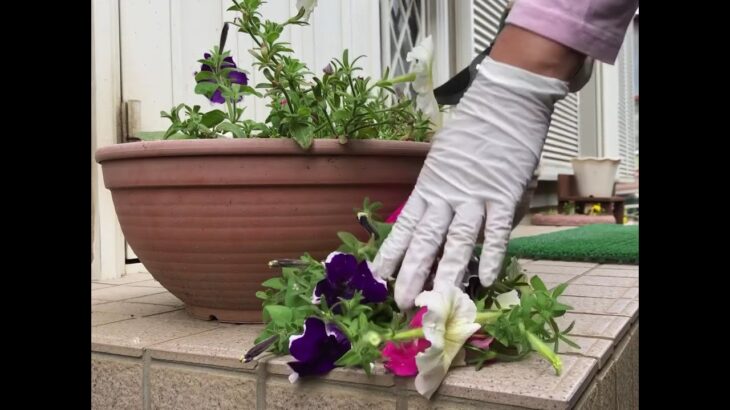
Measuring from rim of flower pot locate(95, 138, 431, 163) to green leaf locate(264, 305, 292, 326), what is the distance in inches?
9.1

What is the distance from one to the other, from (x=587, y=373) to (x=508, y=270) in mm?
183

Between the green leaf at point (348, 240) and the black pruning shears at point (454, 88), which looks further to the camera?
the black pruning shears at point (454, 88)

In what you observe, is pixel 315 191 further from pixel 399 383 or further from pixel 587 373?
pixel 587 373

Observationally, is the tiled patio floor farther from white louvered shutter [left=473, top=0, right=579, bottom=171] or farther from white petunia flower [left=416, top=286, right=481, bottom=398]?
white louvered shutter [left=473, top=0, right=579, bottom=171]

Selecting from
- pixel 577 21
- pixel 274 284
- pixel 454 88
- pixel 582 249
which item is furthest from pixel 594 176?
pixel 274 284

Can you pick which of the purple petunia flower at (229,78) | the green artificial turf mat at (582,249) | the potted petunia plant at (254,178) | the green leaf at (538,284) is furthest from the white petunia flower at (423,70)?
the green artificial turf mat at (582,249)

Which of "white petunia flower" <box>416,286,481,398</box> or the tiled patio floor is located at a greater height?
"white petunia flower" <box>416,286,481,398</box>

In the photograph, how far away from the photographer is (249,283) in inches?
36.7

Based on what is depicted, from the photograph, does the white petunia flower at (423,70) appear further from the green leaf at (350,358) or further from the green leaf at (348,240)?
the green leaf at (350,358)

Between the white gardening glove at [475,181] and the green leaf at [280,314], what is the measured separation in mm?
117

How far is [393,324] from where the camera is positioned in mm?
713

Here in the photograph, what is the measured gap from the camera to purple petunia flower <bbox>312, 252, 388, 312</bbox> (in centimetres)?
72

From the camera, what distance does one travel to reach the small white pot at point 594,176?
5.30 meters

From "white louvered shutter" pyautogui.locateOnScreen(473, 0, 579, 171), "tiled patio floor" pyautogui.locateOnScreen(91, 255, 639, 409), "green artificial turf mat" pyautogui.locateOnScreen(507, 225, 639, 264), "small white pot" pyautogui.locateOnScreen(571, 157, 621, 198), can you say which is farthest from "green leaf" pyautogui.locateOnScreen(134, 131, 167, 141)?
"small white pot" pyautogui.locateOnScreen(571, 157, 621, 198)
